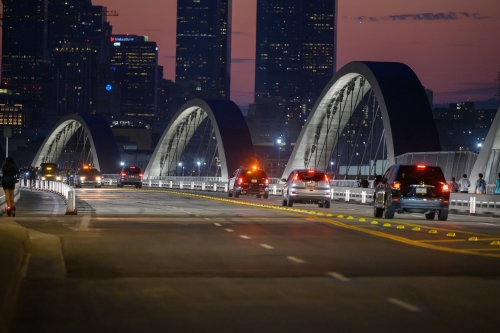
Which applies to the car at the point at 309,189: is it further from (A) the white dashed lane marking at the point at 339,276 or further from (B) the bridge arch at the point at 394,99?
(A) the white dashed lane marking at the point at 339,276

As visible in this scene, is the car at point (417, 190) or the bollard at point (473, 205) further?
the bollard at point (473, 205)

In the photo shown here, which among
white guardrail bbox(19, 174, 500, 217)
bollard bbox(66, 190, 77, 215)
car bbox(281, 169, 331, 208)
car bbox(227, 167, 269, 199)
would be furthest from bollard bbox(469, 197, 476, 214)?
car bbox(227, 167, 269, 199)

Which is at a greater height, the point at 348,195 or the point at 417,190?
the point at 417,190

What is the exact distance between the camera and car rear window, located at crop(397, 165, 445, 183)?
2903 cm

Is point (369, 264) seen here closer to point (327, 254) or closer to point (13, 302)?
point (327, 254)

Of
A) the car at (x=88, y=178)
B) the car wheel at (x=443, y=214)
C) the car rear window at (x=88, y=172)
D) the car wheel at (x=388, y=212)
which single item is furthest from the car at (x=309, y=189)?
the car rear window at (x=88, y=172)

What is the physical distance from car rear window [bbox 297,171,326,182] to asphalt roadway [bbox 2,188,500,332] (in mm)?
16757

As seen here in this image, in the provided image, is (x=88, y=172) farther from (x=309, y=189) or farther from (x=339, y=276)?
(x=339, y=276)

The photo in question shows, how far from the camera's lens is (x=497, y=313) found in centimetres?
934

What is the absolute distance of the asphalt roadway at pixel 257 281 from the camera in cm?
877

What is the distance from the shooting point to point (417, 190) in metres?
28.9

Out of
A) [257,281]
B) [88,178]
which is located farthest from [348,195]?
A: [257,281]

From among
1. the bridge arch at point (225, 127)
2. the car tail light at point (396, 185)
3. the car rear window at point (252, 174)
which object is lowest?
the car tail light at point (396, 185)

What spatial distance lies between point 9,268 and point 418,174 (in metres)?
19.5
